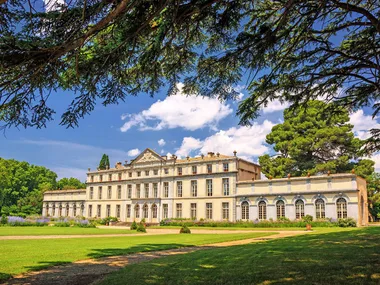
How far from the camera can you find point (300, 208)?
30.8 metres

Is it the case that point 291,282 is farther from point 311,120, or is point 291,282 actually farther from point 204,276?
point 311,120

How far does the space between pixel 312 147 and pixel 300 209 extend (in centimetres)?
776

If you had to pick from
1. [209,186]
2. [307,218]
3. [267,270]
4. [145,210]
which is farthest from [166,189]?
[267,270]

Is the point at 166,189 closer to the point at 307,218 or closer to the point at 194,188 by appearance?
the point at 194,188

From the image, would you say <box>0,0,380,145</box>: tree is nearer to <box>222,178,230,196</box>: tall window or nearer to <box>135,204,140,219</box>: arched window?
<box>222,178,230,196</box>: tall window

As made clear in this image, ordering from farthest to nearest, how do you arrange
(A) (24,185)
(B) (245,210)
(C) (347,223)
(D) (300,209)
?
(A) (24,185), (B) (245,210), (D) (300,209), (C) (347,223)

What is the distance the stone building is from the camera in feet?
96.3

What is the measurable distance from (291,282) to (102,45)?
4.50 metres

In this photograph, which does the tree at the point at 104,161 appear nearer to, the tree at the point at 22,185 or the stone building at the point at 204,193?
the stone building at the point at 204,193

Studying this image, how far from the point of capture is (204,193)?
38.5 meters

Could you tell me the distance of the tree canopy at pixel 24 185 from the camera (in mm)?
55781

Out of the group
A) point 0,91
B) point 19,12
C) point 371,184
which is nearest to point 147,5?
point 19,12

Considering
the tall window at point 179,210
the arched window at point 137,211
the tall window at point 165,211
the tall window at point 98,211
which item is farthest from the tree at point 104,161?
the tall window at point 179,210

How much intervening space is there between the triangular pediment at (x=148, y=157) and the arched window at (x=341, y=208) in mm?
21260
